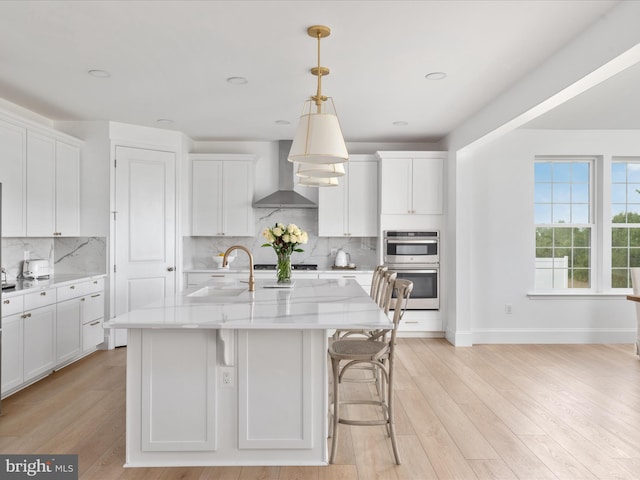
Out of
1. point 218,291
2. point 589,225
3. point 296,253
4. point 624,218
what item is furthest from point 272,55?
point 624,218

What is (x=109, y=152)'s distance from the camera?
5348mm

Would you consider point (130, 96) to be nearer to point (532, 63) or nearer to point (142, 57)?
point (142, 57)

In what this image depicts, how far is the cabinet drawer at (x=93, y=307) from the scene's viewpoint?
4.91 metres

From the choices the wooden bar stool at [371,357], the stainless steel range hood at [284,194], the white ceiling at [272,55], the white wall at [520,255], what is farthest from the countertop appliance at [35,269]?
the white wall at [520,255]

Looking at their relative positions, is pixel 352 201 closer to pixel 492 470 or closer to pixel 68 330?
pixel 68 330

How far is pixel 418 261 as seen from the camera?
235 inches

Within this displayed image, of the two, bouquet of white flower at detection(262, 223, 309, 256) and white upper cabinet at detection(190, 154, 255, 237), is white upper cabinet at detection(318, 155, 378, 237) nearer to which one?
white upper cabinet at detection(190, 154, 255, 237)

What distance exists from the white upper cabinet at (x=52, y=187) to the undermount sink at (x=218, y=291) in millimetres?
1975

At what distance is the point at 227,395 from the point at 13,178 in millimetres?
3041

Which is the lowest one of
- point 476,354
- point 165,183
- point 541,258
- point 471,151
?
point 476,354

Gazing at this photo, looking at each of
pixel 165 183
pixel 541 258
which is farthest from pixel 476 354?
pixel 165 183

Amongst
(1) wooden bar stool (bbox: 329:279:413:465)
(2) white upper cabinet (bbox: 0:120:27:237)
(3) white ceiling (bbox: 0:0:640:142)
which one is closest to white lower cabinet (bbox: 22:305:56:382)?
(2) white upper cabinet (bbox: 0:120:27:237)

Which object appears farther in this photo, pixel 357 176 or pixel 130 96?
pixel 357 176

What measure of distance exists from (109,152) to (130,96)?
117 cm
